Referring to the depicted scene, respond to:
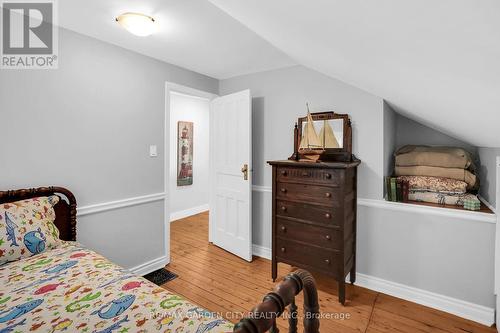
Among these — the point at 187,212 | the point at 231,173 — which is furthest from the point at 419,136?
the point at 187,212

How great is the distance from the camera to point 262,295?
2342 millimetres

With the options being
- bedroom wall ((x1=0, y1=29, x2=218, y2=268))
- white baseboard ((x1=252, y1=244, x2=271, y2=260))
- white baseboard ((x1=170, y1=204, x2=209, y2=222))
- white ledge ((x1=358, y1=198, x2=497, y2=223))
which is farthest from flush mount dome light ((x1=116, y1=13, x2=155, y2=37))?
white baseboard ((x1=170, y1=204, x2=209, y2=222))

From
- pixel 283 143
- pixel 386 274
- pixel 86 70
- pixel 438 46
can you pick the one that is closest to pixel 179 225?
pixel 283 143

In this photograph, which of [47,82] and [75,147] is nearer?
[47,82]

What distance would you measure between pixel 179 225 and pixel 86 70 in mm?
2970

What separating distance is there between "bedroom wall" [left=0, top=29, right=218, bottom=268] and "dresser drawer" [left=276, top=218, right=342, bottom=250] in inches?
56.6

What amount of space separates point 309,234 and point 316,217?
183 mm

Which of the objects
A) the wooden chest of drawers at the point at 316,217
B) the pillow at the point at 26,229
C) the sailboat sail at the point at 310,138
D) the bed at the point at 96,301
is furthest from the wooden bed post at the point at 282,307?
the sailboat sail at the point at 310,138

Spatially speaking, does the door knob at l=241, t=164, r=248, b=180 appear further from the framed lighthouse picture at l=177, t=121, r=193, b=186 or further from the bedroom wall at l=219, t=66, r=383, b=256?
the framed lighthouse picture at l=177, t=121, r=193, b=186

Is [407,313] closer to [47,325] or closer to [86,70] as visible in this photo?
[47,325]

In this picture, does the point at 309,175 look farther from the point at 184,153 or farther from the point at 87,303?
the point at 184,153

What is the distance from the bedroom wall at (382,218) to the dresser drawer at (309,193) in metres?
0.49

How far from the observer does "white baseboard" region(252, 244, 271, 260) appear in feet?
10.4

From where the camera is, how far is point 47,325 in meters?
1.00
